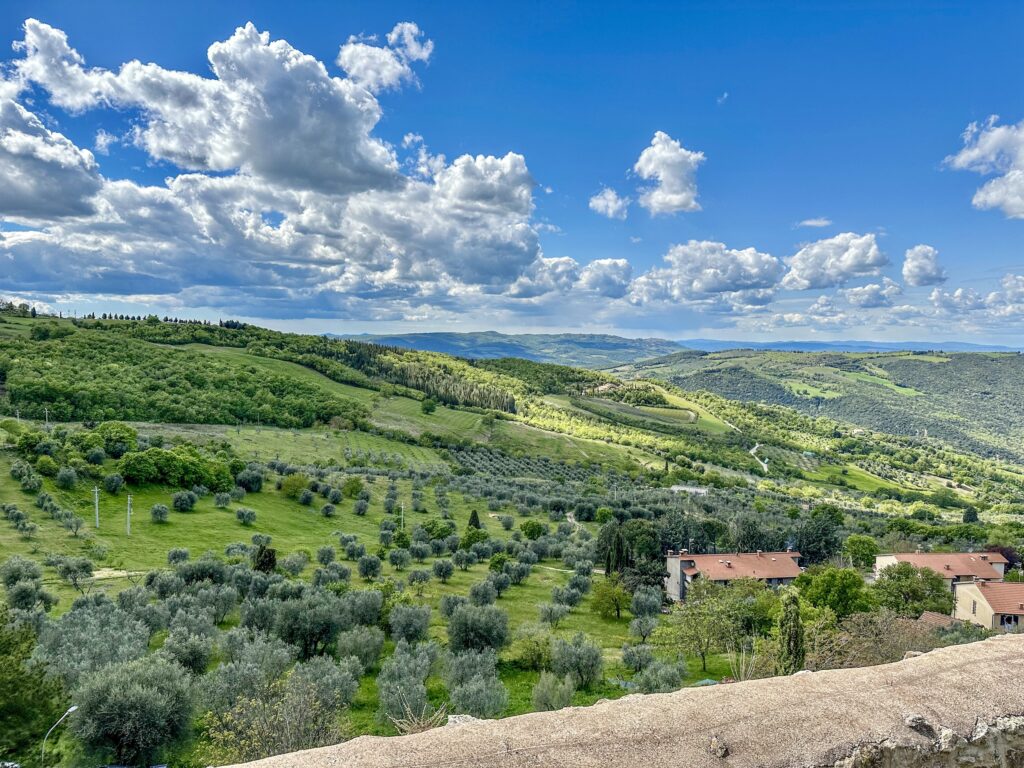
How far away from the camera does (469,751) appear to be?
739 centimetres

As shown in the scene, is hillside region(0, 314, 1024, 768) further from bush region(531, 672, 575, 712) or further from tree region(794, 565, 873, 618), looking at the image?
tree region(794, 565, 873, 618)

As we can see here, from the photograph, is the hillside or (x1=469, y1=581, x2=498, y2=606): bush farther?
(x1=469, y1=581, x2=498, y2=606): bush

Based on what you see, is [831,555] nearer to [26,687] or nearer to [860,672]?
[860,672]

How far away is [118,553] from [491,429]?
117m

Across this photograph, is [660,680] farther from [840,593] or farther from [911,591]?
[911,591]

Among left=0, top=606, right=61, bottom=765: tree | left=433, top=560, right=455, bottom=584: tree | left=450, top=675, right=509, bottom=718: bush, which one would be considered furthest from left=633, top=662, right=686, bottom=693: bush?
left=433, top=560, right=455, bottom=584: tree

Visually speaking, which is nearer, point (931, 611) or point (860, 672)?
point (860, 672)

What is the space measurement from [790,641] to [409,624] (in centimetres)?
2071

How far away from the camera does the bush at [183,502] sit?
60250 millimetres

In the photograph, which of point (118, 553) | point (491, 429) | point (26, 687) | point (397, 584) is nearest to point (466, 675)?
point (26, 687)

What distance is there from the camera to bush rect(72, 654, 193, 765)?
59.2 feet

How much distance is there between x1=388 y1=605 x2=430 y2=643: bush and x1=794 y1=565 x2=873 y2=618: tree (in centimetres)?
2682

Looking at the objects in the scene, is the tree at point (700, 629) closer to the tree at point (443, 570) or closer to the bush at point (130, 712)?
the tree at point (443, 570)

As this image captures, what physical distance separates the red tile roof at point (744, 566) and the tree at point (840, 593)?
14362mm
